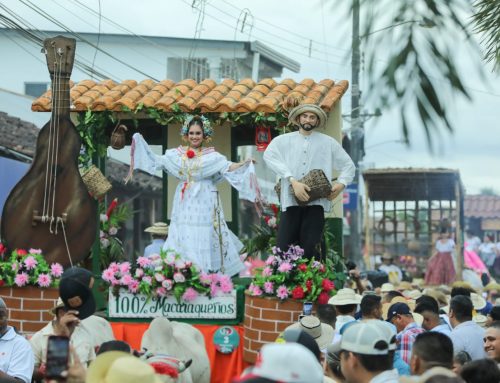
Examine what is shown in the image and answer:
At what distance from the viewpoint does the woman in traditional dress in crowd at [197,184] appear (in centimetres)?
1081

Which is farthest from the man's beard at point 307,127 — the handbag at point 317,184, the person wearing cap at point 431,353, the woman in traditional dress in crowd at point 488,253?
the woman in traditional dress in crowd at point 488,253

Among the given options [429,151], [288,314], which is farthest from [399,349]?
[429,151]

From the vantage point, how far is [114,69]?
131ft

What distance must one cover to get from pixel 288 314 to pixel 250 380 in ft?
21.3

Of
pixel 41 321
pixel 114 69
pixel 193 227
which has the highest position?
pixel 114 69

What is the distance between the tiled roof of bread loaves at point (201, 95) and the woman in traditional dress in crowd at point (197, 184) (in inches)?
16.9

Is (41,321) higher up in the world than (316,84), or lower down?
lower down

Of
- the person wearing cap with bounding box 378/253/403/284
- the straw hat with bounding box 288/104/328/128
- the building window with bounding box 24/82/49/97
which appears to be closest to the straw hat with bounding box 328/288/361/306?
the straw hat with bounding box 288/104/328/128

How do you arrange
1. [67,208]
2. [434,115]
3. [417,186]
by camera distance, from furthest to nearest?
[417,186] < [67,208] < [434,115]

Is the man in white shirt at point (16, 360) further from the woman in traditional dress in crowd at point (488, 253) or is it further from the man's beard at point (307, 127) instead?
the woman in traditional dress in crowd at point (488, 253)

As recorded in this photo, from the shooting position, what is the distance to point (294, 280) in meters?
10.1

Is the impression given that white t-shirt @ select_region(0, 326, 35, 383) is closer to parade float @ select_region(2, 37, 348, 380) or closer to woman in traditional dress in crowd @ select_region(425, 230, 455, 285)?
parade float @ select_region(2, 37, 348, 380)

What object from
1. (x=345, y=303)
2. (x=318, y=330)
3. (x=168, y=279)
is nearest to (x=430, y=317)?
(x=345, y=303)

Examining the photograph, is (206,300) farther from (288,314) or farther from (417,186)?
(417,186)
